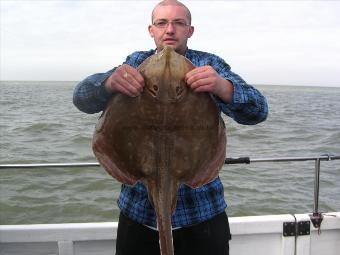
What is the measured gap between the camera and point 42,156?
12570 mm

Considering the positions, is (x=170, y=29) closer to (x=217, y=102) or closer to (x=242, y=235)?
(x=217, y=102)

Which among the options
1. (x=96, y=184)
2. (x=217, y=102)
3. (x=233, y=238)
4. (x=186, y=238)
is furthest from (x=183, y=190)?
(x=96, y=184)

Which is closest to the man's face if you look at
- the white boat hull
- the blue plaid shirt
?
the blue plaid shirt

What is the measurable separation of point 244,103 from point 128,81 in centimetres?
74

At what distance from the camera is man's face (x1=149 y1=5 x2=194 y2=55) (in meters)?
2.46

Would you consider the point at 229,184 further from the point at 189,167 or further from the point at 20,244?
the point at 189,167

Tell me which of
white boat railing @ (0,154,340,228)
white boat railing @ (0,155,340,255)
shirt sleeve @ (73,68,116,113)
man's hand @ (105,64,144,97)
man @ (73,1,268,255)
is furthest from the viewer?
white boat railing @ (0,155,340,255)

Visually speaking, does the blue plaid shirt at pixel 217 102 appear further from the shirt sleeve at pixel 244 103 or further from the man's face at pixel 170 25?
the man's face at pixel 170 25

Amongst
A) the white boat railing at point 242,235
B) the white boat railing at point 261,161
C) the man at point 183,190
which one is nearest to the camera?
the man at point 183,190

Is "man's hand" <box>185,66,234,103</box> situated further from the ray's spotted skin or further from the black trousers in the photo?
the black trousers

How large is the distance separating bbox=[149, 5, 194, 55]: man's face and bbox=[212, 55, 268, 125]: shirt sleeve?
37 centimetres

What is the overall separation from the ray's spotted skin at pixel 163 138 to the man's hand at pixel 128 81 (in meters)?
0.04

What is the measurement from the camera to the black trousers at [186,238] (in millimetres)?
2670

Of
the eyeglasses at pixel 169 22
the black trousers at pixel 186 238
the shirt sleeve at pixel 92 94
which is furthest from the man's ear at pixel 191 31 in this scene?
the black trousers at pixel 186 238
